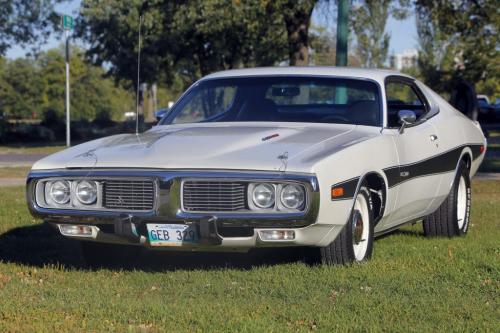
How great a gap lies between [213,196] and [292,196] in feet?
1.65

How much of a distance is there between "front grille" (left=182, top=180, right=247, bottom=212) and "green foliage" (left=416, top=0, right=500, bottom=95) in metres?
16.0

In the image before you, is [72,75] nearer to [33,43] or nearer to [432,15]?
[33,43]

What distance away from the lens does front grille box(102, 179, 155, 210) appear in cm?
614

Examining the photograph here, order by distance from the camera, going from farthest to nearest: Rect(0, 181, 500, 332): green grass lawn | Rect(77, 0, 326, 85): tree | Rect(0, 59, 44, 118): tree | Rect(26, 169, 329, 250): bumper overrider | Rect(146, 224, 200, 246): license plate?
Rect(0, 59, 44, 118): tree, Rect(77, 0, 326, 85): tree, Rect(146, 224, 200, 246): license plate, Rect(26, 169, 329, 250): bumper overrider, Rect(0, 181, 500, 332): green grass lawn

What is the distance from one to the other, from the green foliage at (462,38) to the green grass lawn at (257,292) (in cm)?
1480

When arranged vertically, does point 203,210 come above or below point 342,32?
below

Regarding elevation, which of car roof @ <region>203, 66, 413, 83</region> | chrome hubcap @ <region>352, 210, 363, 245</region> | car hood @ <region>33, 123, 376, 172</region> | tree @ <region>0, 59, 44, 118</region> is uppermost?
car roof @ <region>203, 66, 413, 83</region>

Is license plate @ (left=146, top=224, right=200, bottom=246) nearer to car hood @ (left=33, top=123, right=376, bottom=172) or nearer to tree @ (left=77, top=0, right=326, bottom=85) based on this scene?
car hood @ (left=33, top=123, right=376, bottom=172)

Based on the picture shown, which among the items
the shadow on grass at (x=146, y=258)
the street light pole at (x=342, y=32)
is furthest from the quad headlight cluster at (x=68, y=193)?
the street light pole at (x=342, y=32)

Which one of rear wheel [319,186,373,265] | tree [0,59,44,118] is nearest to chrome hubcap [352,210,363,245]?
rear wheel [319,186,373,265]

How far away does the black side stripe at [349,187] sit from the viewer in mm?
6187

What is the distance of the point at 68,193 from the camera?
6.41 metres

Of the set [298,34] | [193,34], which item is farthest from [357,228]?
[193,34]

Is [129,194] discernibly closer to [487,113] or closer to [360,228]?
[360,228]
